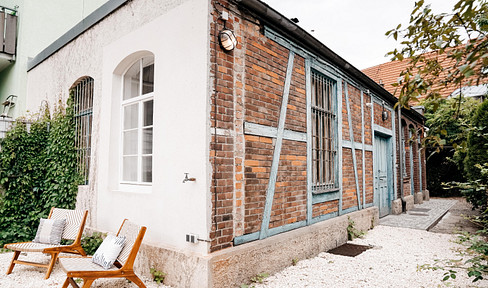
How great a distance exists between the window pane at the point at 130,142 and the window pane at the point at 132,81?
0.57m

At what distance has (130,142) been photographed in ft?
16.0

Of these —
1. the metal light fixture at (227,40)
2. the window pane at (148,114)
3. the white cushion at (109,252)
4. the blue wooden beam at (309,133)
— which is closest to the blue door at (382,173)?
the blue wooden beam at (309,133)

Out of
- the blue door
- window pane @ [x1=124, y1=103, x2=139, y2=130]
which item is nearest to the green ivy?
window pane @ [x1=124, y1=103, x2=139, y2=130]

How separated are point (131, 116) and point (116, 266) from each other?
2263mm

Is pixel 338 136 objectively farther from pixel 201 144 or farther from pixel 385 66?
pixel 385 66

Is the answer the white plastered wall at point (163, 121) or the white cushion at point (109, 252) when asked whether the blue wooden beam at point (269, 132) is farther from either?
the white cushion at point (109, 252)

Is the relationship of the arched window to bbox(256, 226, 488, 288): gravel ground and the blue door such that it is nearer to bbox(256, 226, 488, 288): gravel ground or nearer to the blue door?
bbox(256, 226, 488, 288): gravel ground

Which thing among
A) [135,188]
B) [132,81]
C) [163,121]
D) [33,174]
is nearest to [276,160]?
[163,121]

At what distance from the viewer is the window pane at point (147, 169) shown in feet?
14.6

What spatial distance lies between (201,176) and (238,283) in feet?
4.24

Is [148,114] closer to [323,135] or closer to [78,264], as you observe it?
[78,264]

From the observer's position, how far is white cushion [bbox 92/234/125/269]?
11.0ft

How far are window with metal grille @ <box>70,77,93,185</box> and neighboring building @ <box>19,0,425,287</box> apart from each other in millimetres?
39

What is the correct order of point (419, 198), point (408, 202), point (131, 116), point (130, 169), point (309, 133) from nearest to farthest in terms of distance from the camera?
point (130, 169), point (131, 116), point (309, 133), point (408, 202), point (419, 198)
